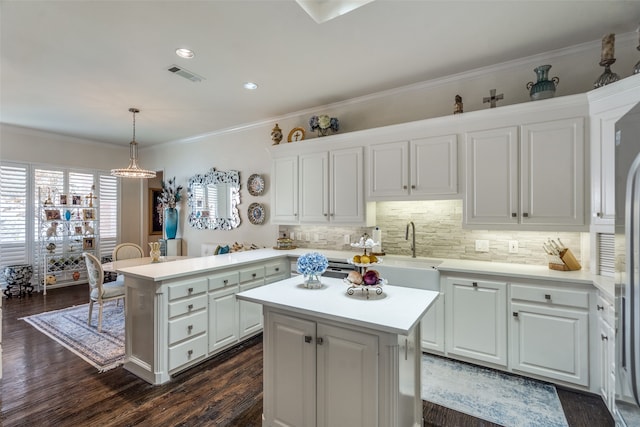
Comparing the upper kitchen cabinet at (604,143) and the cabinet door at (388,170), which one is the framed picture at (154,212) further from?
the upper kitchen cabinet at (604,143)

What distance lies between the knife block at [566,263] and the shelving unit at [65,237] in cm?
756

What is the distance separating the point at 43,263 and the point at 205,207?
125 inches

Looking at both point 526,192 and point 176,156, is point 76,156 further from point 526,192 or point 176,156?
point 526,192

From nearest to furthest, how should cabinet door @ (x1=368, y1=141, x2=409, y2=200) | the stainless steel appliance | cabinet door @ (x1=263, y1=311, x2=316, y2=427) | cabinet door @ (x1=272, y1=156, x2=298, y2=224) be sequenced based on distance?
the stainless steel appliance
cabinet door @ (x1=263, y1=311, x2=316, y2=427)
cabinet door @ (x1=368, y1=141, x2=409, y2=200)
cabinet door @ (x1=272, y1=156, x2=298, y2=224)

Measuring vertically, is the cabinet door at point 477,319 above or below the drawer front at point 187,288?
below

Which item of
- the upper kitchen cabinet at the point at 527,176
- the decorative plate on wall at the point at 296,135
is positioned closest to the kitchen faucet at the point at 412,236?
the upper kitchen cabinet at the point at 527,176

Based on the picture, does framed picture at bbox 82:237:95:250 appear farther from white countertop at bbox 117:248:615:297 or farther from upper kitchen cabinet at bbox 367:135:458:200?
upper kitchen cabinet at bbox 367:135:458:200

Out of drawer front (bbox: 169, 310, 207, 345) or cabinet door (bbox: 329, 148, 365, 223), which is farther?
cabinet door (bbox: 329, 148, 365, 223)

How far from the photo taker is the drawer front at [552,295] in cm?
227

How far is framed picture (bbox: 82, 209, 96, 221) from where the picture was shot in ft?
19.6

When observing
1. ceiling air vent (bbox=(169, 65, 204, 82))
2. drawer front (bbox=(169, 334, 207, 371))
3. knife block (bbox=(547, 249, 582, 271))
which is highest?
ceiling air vent (bbox=(169, 65, 204, 82))

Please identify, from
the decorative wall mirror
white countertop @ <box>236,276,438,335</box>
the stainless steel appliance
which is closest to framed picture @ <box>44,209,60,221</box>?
the decorative wall mirror

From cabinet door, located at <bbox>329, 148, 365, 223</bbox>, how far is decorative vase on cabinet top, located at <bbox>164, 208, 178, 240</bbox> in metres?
3.70

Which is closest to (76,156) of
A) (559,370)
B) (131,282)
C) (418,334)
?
(131,282)
